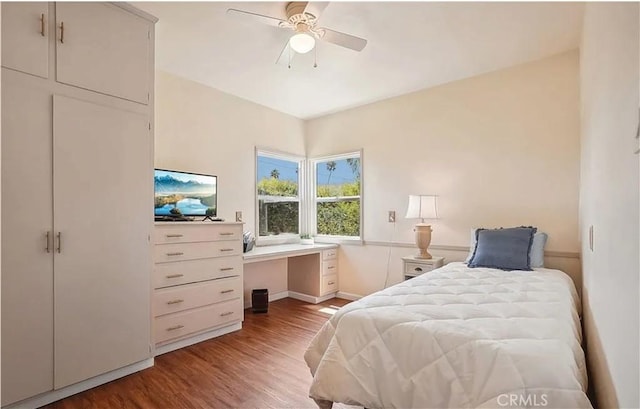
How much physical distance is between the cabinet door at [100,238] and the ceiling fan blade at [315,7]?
1.45m

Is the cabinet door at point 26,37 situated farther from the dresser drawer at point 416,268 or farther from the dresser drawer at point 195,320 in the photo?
the dresser drawer at point 416,268

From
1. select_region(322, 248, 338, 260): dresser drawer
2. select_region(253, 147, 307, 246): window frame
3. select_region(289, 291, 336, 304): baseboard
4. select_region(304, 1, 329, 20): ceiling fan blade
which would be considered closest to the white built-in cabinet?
select_region(304, 1, 329, 20): ceiling fan blade

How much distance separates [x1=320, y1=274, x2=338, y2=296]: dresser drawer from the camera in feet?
13.8

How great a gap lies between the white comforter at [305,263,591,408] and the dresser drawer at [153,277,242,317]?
1495 mm

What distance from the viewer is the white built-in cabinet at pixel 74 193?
1829 millimetres

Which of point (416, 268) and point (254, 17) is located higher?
point (254, 17)

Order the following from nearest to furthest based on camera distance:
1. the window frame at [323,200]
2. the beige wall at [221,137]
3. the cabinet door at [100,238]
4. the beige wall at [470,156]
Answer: the cabinet door at [100,238] → the beige wall at [470,156] → the beige wall at [221,137] → the window frame at [323,200]

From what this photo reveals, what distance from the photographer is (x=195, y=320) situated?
112 inches

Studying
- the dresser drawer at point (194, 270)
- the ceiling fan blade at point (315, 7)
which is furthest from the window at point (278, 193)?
the ceiling fan blade at point (315, 7)

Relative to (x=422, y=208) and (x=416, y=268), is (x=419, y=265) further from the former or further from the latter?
(x=422, y=208)

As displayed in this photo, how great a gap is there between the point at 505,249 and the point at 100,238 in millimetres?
3152

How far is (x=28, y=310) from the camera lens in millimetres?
1865

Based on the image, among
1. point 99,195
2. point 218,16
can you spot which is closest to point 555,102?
point 218,16

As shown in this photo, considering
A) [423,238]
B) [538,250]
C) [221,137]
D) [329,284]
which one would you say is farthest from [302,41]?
[329,284]
